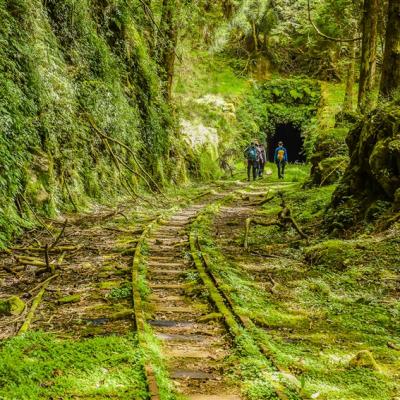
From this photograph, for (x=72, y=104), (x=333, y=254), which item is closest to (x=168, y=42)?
(x=72, y=104)

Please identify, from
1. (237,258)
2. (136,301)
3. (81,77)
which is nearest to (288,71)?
(81,77)

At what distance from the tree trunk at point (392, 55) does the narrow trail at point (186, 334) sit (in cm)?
713

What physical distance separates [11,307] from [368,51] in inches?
620

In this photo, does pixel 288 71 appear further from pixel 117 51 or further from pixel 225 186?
pixel 117 51

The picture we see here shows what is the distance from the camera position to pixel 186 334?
5.55m

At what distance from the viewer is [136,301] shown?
626 cm

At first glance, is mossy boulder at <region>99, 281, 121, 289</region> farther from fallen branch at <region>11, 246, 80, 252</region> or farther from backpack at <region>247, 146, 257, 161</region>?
backpack at <region>247, 146, 257, 161</region>

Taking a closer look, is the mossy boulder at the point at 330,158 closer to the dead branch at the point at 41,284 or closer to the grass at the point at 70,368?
the dead branch at the point at 41,284

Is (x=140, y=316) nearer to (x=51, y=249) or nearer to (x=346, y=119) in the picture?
(x=51, y=249)

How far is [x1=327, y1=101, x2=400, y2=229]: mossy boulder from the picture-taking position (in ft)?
32.1

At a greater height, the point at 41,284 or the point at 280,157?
the point at 41,284

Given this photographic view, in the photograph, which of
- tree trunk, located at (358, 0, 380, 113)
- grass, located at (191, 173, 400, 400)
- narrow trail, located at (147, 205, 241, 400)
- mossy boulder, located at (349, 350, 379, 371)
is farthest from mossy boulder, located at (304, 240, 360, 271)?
tree trunk, located at (358, 0, 380, 113)

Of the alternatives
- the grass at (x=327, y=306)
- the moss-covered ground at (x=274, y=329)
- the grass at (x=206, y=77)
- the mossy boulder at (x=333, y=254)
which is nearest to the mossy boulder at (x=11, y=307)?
the moss-covered ground at (x=274, y=329)

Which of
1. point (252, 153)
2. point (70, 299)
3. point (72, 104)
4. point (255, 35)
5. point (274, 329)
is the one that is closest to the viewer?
point (274, 329)
